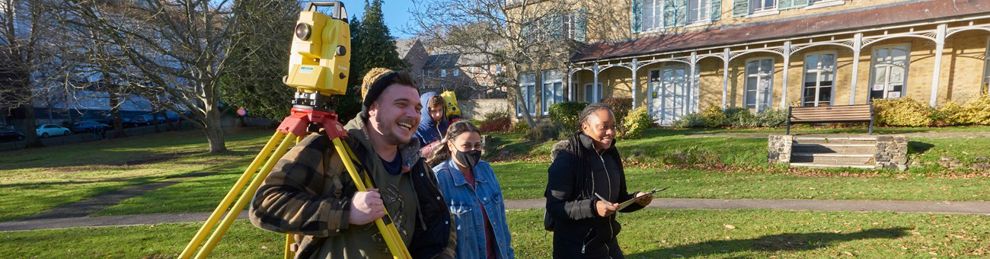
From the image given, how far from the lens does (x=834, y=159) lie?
10500 millimetres

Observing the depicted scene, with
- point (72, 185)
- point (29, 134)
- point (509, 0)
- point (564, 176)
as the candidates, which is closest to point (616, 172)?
point (564, 176)

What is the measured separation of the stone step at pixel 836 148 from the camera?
1038 cm

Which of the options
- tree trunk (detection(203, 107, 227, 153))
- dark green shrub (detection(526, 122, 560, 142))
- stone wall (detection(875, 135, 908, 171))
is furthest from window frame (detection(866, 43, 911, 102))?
tree trunk (detection(203, 107, 227, 153))

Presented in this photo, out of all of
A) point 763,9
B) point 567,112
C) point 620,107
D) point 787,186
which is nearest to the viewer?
point 787,186

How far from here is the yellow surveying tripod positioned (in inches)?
59.9

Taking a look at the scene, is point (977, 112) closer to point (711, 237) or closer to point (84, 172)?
point (711, 237)

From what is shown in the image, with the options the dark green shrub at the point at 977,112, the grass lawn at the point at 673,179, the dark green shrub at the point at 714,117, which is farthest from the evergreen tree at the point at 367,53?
the dark green shrub at the point at 977,112

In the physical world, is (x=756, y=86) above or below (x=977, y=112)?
above

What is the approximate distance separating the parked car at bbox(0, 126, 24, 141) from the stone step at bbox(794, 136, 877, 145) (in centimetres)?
4125

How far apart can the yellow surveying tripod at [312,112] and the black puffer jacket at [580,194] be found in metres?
1.52

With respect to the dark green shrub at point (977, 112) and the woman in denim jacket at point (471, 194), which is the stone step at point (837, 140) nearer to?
the dark green shrub at point (977, 112)

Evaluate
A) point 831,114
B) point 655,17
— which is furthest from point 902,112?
point 655,17

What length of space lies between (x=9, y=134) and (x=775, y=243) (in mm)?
40443

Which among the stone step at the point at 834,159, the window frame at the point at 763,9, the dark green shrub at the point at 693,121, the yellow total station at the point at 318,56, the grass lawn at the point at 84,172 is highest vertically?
the window frame at the point at 763,9
